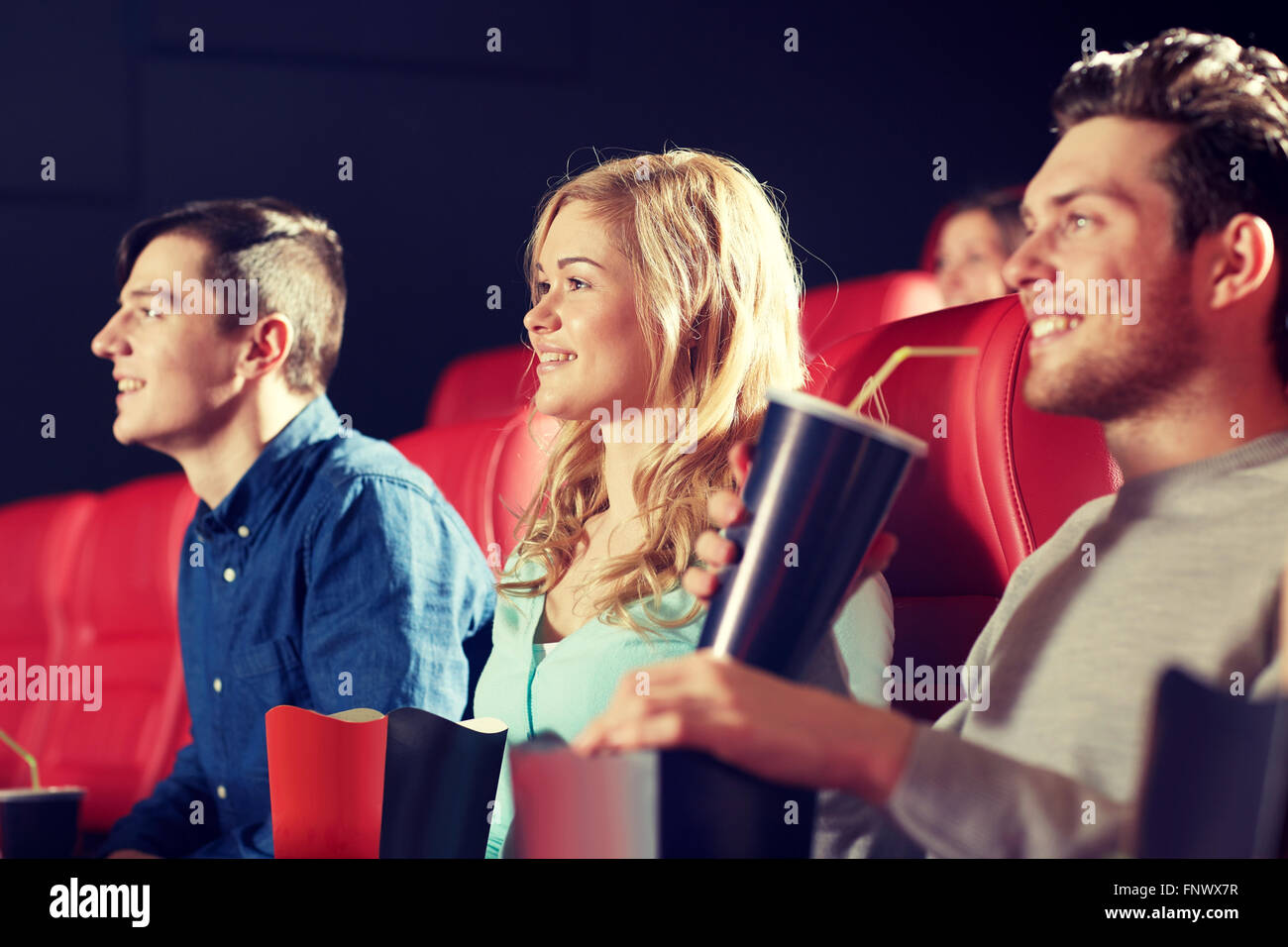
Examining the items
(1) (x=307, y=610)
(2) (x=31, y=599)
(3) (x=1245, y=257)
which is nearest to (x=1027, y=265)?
(3) (x=1245, y=257)

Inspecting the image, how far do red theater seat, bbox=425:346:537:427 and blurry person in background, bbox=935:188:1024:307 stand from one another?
22.3 inches

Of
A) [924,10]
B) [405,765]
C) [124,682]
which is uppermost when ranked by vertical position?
[924,10]

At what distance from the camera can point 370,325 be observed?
145 cm

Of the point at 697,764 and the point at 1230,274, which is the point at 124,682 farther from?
the point at 1230,274

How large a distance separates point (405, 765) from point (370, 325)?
866mm

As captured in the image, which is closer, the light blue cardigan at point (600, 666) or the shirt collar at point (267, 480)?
the light blue cardigan at point (600, 666)

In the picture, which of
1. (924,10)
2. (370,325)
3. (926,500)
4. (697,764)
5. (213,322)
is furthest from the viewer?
(370,325)

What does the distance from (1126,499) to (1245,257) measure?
13cm

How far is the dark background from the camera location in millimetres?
1001

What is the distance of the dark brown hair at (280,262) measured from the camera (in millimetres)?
1073

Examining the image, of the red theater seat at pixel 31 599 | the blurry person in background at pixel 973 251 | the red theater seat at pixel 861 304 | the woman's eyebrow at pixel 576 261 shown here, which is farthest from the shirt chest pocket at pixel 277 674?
the red theater seat at pixel 31 599

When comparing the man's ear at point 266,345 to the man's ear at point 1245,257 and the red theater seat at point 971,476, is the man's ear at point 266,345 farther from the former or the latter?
the man's ear at point 1245,257
